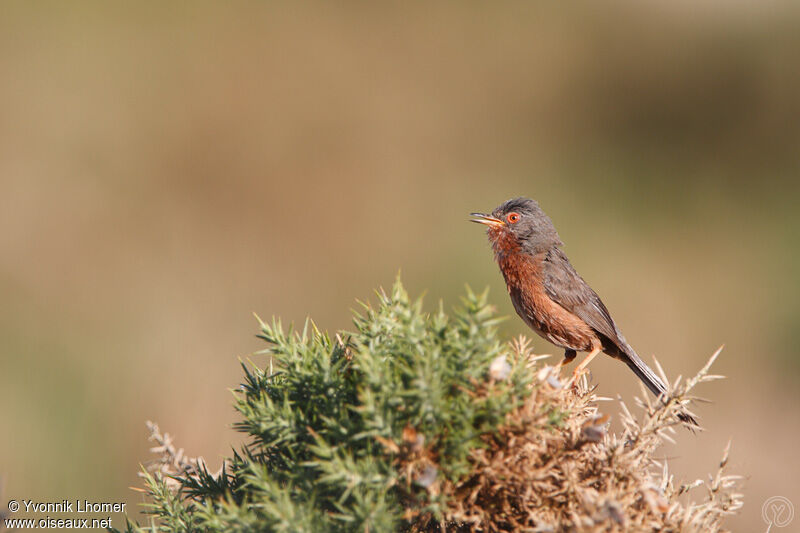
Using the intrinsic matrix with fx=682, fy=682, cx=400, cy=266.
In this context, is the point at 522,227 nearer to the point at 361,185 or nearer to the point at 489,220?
the point at 489,220

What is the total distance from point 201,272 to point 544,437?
27.4 ft

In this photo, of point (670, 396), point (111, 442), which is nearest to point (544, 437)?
point (670, 396)

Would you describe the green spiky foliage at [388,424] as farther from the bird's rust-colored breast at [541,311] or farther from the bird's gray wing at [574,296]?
the bird's gray wing at [574,296]

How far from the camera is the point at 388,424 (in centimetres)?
152

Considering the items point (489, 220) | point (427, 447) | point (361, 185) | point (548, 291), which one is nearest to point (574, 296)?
point (548, 291)

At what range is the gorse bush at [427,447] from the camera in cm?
152

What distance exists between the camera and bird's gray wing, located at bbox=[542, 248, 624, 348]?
4.65 m

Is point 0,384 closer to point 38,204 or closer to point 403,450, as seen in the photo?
point 38,204

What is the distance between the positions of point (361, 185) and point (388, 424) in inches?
372

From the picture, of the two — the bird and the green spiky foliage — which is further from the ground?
the bird

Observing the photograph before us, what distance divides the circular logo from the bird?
1.63 m
